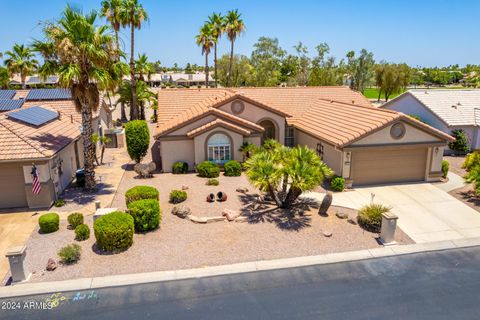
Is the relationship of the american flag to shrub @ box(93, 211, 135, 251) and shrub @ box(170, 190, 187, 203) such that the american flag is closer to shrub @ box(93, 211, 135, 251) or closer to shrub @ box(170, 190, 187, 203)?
shrub @ box(93, 211, 135, 251)

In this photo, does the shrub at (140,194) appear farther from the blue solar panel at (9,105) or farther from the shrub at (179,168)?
the blue solar panel at (9,105)

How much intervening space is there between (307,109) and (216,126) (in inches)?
436

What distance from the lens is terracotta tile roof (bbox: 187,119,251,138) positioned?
2458 centimetres

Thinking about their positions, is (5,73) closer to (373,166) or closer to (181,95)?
(181,95)

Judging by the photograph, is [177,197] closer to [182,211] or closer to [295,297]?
[182,211]

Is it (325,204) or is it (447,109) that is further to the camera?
(447,109)

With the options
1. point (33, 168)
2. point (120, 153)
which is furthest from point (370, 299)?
point (120, 153)

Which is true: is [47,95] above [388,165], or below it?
above

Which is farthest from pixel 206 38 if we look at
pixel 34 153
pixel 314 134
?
pixel 34 153

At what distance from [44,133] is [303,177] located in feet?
49.2

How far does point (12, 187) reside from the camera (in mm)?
18125

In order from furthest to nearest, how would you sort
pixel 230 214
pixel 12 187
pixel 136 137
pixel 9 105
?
pixel 136 137 → pixel 9 105 → pixel 12 187 → pixel 230 214

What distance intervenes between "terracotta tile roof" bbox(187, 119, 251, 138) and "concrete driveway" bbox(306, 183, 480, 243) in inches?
286

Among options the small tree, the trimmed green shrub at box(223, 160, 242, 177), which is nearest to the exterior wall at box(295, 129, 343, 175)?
the trimmed green shrub at box(223, 160, 242, 177)
